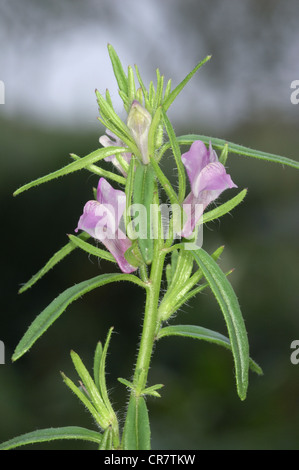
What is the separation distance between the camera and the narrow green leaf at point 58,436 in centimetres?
70

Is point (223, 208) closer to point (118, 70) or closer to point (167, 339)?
point (118, 70)

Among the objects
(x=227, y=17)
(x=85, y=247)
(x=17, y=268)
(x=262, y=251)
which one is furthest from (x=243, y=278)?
(x=227, y=17)

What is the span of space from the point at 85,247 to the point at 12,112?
3.64m

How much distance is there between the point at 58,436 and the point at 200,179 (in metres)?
0.38

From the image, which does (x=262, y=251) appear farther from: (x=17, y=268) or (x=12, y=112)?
(x=12, y=112)

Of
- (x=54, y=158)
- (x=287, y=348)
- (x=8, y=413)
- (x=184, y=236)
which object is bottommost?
(x=184, y=236)

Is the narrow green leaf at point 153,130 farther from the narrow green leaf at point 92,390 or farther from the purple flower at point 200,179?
the narrow green leaf at point 92,390

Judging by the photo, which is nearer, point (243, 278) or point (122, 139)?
point (122, 139)

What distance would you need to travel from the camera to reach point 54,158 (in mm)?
3305

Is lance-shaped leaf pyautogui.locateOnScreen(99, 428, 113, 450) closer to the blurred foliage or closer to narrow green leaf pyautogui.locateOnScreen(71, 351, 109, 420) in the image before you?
narrow green leaf pyautogui.locateOnScreen(71, 351, 109, 420)

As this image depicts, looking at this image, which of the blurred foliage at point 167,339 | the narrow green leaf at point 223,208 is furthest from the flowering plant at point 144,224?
the blurred foliage at point 167,339

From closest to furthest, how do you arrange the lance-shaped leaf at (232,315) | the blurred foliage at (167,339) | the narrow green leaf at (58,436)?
the lance-shaped leaf at (232,315) → the narrow green leaf at (58,436) → the blurred foliage at (167,339)

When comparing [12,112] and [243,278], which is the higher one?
[12,112]

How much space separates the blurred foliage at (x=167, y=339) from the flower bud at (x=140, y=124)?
1.37 meters
